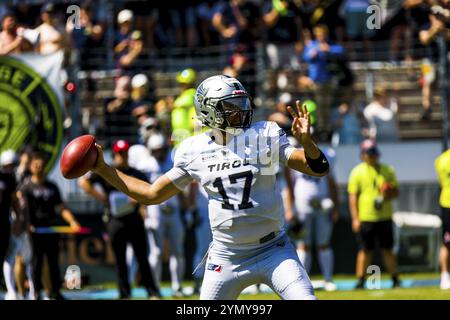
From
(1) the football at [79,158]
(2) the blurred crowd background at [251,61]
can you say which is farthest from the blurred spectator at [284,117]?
(1) the football at [79,158]

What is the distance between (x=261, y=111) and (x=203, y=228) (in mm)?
2238

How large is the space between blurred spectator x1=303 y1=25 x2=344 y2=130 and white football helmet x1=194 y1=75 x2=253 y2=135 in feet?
28.0

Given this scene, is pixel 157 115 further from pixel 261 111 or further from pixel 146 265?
pixel 146 265

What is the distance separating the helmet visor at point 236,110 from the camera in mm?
7500

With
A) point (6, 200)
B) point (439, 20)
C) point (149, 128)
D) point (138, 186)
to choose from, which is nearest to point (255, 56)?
point (149, 128)

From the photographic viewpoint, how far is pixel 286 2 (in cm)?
1694

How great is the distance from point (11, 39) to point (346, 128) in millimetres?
4994

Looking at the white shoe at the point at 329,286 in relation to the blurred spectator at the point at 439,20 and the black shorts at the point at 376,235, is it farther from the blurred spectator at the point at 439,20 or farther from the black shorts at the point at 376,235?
the blurred spectator at the point at 439,20

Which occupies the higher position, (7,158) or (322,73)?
(322,73)

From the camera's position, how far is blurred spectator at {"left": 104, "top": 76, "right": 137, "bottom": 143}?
52.1 ft

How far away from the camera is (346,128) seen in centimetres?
1597

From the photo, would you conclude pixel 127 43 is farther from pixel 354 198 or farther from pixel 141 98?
pixel 354 198

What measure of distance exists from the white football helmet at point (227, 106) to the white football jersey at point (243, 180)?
0.29ft

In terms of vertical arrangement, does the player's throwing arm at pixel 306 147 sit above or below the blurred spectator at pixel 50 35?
below
